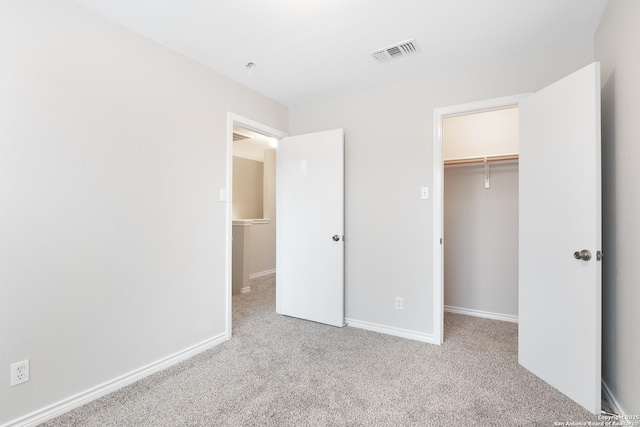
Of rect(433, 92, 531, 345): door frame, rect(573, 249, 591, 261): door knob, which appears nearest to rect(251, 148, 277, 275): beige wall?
rect(433, 92, 531, 345): door frame

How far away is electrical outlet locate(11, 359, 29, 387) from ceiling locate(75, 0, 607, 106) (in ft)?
6.75

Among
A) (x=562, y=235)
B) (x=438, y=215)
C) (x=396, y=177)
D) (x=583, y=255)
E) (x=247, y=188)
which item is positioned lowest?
(x=583, y=255)

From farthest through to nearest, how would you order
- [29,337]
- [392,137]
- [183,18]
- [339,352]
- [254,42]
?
[392,137] → [339,352] → [254,42] → [183,18] → [29,337]

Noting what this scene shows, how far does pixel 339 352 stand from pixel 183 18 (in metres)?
2.67

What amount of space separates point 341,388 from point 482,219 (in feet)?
7.87

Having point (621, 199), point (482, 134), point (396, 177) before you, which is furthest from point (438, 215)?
point (482, 134)

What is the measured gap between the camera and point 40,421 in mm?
1642

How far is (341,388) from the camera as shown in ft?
6.44

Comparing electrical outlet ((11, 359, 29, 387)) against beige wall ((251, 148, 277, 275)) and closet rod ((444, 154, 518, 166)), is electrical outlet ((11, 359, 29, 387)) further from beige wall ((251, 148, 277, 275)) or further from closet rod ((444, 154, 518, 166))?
beige wall ((251, 148, 277, 275))

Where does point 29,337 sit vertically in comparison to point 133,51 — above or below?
below

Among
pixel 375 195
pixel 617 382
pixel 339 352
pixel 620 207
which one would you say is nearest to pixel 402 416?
pixel 339 352

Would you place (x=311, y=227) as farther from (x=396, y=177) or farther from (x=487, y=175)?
(x=487, y=175)

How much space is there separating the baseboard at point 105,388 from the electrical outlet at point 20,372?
0.19 metres

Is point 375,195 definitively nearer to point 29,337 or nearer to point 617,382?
point 617,382
